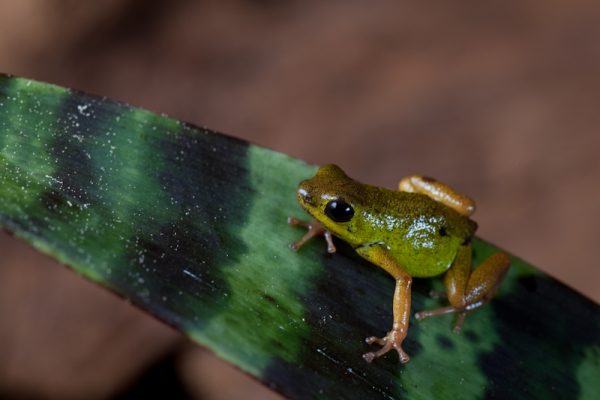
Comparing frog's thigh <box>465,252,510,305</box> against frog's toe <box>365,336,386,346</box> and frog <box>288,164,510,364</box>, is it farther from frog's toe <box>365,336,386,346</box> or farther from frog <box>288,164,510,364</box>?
frog's toe <box>365,336,386,346</box>

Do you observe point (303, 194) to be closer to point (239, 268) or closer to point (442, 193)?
point (239, 268)

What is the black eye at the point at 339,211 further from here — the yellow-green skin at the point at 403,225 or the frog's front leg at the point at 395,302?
the frog's front leg at the point at 395,302

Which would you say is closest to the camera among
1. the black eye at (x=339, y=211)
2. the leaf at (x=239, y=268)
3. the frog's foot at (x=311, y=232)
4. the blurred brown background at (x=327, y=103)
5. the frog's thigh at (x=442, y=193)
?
the leaf at (x=239, y=268)

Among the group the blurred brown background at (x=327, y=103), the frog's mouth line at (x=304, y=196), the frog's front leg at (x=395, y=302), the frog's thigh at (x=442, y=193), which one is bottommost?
the blurred brown background at (x=327, y=103)

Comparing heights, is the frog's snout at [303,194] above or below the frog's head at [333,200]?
above

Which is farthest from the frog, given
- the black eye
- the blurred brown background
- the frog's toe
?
the blurred brown background

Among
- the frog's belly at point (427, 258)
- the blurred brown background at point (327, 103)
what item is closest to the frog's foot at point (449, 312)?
the frog's belly at point (427, 258)
